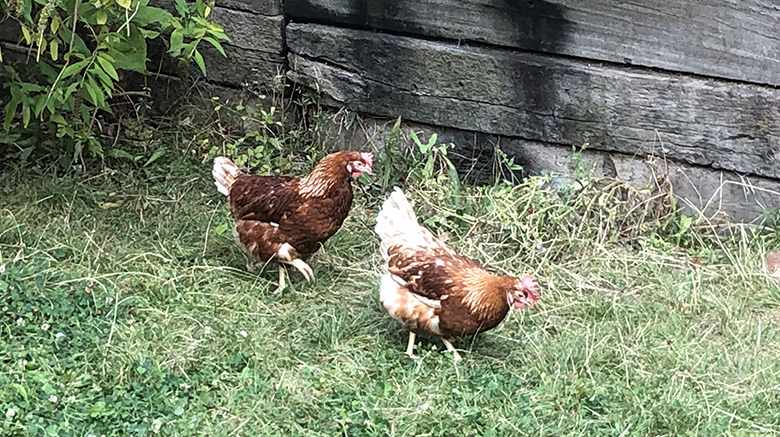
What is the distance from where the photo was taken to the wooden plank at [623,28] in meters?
3.82

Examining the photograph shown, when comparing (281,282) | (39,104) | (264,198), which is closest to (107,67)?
(39,104)

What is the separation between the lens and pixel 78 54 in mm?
3688

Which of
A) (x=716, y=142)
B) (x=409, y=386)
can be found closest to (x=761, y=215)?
(x=716, y=142)

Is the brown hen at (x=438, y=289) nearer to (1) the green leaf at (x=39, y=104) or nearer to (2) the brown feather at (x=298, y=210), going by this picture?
(2) the brown feather at (x=298, y=210)

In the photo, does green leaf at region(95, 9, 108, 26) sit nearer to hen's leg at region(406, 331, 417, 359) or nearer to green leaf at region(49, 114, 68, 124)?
green leaf at region(49, 114, 68, 124)

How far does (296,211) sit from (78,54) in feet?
3.96

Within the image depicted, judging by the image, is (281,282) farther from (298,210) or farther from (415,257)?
(415,257)

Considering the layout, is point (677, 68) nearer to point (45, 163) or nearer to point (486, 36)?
point (486, 36)

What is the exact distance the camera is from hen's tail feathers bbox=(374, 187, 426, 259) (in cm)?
341

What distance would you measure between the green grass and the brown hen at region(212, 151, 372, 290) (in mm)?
186

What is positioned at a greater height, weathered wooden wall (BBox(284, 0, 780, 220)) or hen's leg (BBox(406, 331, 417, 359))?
weathered wooden wall (BBox(284, 0, 780, 220))

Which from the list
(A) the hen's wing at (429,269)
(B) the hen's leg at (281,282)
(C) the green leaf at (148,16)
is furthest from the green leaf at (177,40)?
(A) the hen's wing at (429,269)

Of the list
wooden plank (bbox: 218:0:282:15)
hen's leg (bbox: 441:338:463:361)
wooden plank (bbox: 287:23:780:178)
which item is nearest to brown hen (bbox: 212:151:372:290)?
hen's leg (bbox: 441:338:463:361)

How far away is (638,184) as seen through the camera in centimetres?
424
